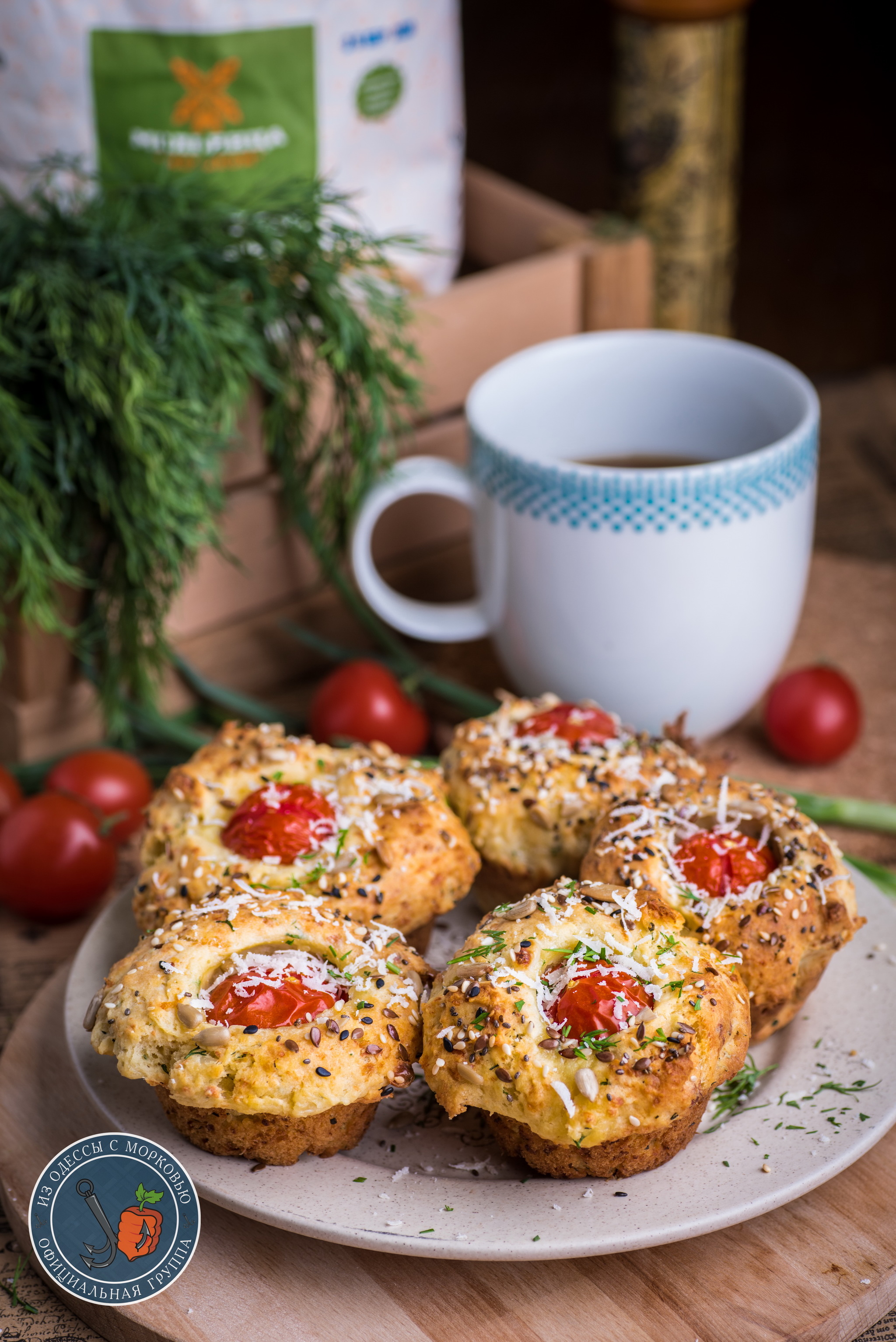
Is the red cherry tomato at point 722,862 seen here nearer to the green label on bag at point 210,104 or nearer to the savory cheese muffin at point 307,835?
the savory cheese muffin at point 307,835

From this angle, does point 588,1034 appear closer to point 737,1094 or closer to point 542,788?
point 737,1094

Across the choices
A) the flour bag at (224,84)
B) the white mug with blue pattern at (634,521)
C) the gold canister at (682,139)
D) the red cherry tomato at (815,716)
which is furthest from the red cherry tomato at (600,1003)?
the gold canister at (682,139)

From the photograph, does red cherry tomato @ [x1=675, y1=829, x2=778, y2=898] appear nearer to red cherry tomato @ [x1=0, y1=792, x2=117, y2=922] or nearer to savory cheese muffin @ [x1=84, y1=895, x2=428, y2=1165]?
savory cheese muffin @ [x1=84, y1=895, x2=428, y2=1165]

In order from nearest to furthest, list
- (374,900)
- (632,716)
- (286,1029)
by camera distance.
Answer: (286,1029) → (374,900) → (632,716)

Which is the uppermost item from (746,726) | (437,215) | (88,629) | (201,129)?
(201,129)

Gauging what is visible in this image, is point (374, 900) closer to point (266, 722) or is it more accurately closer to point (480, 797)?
point (480, 797)

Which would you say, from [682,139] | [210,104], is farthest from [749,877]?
[682,139]

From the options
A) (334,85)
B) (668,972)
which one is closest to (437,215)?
(334,85)
